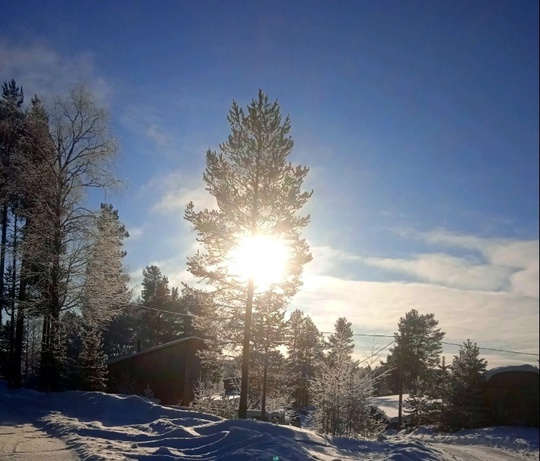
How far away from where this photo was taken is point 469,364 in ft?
116

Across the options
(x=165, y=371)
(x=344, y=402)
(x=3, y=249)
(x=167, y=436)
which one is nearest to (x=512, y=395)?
(x=344, y=402)

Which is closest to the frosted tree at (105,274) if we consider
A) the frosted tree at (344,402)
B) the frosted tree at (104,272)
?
the frosted tree at (104,272)

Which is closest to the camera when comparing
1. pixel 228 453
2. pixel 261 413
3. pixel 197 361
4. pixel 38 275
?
pixel 228 453

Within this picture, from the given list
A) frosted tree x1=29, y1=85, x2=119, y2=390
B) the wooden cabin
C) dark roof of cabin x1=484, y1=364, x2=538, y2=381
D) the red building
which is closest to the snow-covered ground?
frosted tree x1=29, y1=85, x2=119, y2=390

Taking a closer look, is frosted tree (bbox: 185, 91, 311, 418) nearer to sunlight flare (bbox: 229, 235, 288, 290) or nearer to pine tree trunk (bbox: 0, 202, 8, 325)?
sunlight flare (bbox: 229, 235, 288, 290)

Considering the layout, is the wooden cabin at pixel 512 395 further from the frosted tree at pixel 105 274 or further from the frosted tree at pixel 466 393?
the frosted tree at pixel 105 274

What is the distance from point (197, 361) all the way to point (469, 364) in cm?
1868

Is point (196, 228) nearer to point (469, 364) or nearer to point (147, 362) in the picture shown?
point (147, 362)

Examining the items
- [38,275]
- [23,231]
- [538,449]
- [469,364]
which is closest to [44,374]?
[38,275]

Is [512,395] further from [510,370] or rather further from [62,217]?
[62,217]

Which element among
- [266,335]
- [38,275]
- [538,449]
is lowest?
[538,449]

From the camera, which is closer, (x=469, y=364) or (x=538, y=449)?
(x=538, y=449)

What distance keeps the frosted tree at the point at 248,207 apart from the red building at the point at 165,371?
50.9 feet

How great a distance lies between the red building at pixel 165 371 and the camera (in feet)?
109
